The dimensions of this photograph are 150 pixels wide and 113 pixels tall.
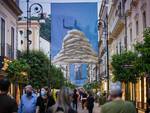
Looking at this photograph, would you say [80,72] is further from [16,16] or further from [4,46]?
[4,46]

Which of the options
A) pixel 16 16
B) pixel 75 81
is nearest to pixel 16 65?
pixel 16 16

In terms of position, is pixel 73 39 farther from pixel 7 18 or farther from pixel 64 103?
pixel 64 103

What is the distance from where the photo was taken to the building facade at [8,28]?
4506 centimetres

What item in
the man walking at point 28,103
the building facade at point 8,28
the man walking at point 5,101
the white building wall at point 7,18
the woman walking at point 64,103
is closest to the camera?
the woman walking at point 64,103

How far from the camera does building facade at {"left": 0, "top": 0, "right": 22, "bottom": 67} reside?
45059 millimetres

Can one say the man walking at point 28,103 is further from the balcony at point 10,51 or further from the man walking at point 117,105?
the balcony at point 10,51

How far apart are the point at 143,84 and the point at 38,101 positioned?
83.4ft

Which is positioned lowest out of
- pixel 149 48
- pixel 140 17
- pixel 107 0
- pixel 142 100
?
pixel 142 100

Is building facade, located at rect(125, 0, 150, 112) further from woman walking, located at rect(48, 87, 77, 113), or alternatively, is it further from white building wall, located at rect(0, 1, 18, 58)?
woman walking, located at rect(48, 87, 77, 113)

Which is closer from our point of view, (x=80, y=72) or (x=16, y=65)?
(x=16, y=65)

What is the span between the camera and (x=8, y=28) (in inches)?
1922

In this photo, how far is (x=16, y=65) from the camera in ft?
136

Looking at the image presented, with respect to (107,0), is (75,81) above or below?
below

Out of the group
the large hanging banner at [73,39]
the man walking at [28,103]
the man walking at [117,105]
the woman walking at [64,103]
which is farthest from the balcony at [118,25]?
the woman walking at [64,103]
